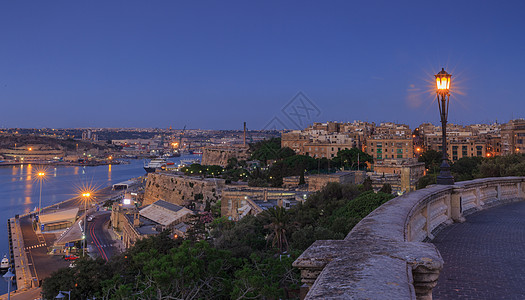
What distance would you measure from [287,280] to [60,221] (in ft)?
116

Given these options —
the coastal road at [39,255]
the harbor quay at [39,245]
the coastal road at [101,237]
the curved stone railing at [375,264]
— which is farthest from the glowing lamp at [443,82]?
the coastal road at [39,255]

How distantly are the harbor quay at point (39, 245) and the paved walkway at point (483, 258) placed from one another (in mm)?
21869

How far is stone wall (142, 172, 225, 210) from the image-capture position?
4397 centimetres

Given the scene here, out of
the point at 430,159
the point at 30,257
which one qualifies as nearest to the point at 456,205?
the point at 30,257

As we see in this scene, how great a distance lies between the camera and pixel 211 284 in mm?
10609

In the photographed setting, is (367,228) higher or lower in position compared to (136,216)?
higher

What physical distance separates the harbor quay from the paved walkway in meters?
21.9

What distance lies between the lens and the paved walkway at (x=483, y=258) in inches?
142

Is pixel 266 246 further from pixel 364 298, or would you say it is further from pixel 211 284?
pixel 364 298

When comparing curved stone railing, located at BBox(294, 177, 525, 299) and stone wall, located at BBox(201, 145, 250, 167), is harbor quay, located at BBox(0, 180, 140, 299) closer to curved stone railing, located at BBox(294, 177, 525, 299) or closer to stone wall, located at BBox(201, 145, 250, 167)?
curved stone railing, located at BBox(294, 177, 525, 299)

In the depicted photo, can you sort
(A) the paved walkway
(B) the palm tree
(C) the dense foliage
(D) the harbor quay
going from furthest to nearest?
(D) the harbor quay
(B) the palm tree
(C) the dense foliage
(A) the paved walkway

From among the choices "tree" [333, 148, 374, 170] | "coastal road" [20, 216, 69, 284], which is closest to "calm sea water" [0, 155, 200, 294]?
"coastal road" [20, 216, 69, 284]

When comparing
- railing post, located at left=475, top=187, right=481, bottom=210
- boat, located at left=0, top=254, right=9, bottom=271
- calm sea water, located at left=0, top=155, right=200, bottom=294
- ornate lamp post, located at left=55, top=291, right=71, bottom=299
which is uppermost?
railing post, located at left=475, top=187, right=481, bottom=210

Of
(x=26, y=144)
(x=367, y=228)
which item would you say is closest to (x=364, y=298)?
(x=367, y=228)
